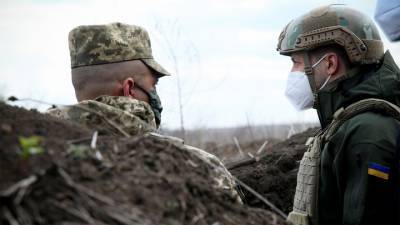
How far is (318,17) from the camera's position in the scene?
4367 millimetres

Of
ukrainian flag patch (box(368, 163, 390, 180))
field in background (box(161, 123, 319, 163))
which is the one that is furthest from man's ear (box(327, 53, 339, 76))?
field in background (box(161, 123, 319, 163))

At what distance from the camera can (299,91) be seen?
4570mm

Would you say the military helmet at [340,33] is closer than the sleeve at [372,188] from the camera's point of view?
No

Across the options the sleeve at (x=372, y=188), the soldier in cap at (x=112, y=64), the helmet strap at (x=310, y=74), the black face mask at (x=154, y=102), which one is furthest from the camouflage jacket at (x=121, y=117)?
the helmet strap at (x=310, y=74)

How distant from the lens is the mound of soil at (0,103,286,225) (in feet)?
5.23

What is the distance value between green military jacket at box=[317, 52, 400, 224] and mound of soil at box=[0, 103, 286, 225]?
1.63 metres

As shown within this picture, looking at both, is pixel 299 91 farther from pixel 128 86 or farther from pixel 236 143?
pixel 236 143

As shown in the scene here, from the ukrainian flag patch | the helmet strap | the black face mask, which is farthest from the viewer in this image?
the helmet strap

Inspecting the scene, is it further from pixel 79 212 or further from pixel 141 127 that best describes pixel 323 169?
pixel 79 212

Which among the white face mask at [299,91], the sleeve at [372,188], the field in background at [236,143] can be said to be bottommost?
the field in background at [236,143]

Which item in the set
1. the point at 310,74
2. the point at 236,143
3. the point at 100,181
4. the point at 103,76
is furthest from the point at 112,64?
the point at 236,143

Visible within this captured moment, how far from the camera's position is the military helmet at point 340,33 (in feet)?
13.7

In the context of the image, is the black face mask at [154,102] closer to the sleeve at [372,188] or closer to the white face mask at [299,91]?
the white face mask at [299,91]

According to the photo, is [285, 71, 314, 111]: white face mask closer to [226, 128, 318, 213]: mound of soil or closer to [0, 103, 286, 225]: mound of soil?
[226, 128, 318, 213]: mound of soil
